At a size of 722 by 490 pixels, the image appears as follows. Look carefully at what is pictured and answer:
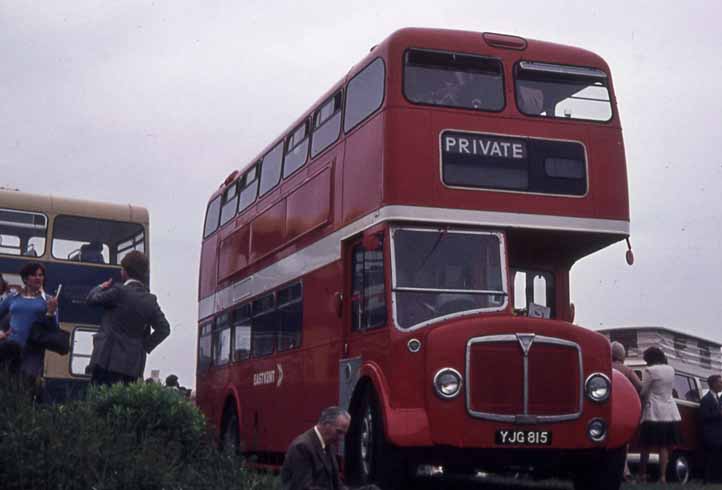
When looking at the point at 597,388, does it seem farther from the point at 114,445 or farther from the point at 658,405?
the point at 658,405

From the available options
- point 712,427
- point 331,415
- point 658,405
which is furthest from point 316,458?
point 712,427

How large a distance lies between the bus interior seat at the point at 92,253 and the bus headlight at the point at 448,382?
39.3 ft

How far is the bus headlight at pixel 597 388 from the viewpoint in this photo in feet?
39.2

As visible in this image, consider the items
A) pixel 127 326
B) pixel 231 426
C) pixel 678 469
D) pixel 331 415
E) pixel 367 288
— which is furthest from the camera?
pixel 678 469

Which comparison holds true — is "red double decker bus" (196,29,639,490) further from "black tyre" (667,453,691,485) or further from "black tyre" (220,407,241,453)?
"black tyre" (667,453,691,485)

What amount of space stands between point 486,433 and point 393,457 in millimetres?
899

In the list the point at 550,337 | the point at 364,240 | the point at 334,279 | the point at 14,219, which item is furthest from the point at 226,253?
the point at 550,337

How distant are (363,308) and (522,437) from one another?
88.0 inches

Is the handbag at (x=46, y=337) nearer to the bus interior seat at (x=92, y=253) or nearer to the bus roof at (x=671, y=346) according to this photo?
the bus interior seat at (x=92, y=253)

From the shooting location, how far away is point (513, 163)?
12.5m

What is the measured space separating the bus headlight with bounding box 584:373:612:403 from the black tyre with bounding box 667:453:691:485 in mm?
8888

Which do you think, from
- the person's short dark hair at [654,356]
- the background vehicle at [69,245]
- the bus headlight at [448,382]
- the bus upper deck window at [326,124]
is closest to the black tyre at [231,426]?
the background vehicle at [69,245]

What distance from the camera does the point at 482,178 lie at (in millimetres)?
12391

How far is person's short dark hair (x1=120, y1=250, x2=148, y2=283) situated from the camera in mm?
11445
